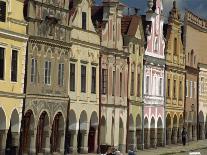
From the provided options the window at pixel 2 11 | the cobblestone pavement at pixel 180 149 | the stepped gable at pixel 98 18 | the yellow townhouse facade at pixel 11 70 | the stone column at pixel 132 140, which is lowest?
the cobblestone pavement at pixel 180 149

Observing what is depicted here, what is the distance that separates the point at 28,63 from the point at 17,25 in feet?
8.93

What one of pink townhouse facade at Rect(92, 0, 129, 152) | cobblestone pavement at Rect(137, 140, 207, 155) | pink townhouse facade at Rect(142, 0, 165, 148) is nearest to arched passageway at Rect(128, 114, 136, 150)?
cobblestone pavement at Rect(137, 140, 207, 155)

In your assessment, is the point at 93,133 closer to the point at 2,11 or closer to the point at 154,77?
the point at 154,77

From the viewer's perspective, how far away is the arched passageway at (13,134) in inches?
1885

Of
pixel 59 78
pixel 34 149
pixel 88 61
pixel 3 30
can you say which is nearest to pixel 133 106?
pixel 88 61

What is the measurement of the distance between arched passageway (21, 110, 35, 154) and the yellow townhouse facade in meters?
1.39

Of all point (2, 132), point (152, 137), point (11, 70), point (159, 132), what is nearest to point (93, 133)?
point (2, 132)

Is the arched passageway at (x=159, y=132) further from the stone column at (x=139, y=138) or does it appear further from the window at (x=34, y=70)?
the window at (x=34, y=70)

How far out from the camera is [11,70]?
47.8 meters

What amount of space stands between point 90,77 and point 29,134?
34.5ft

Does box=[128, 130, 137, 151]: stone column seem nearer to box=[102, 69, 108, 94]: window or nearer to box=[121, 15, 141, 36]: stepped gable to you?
box=[102, 69, 108, 94]: window

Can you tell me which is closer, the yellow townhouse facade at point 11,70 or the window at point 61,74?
the yellow townhouse facade at point 11,70

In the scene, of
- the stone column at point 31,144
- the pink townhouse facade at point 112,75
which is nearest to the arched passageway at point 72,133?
the pink townhouse facade at point 112,75

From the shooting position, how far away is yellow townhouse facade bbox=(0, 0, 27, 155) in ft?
154
